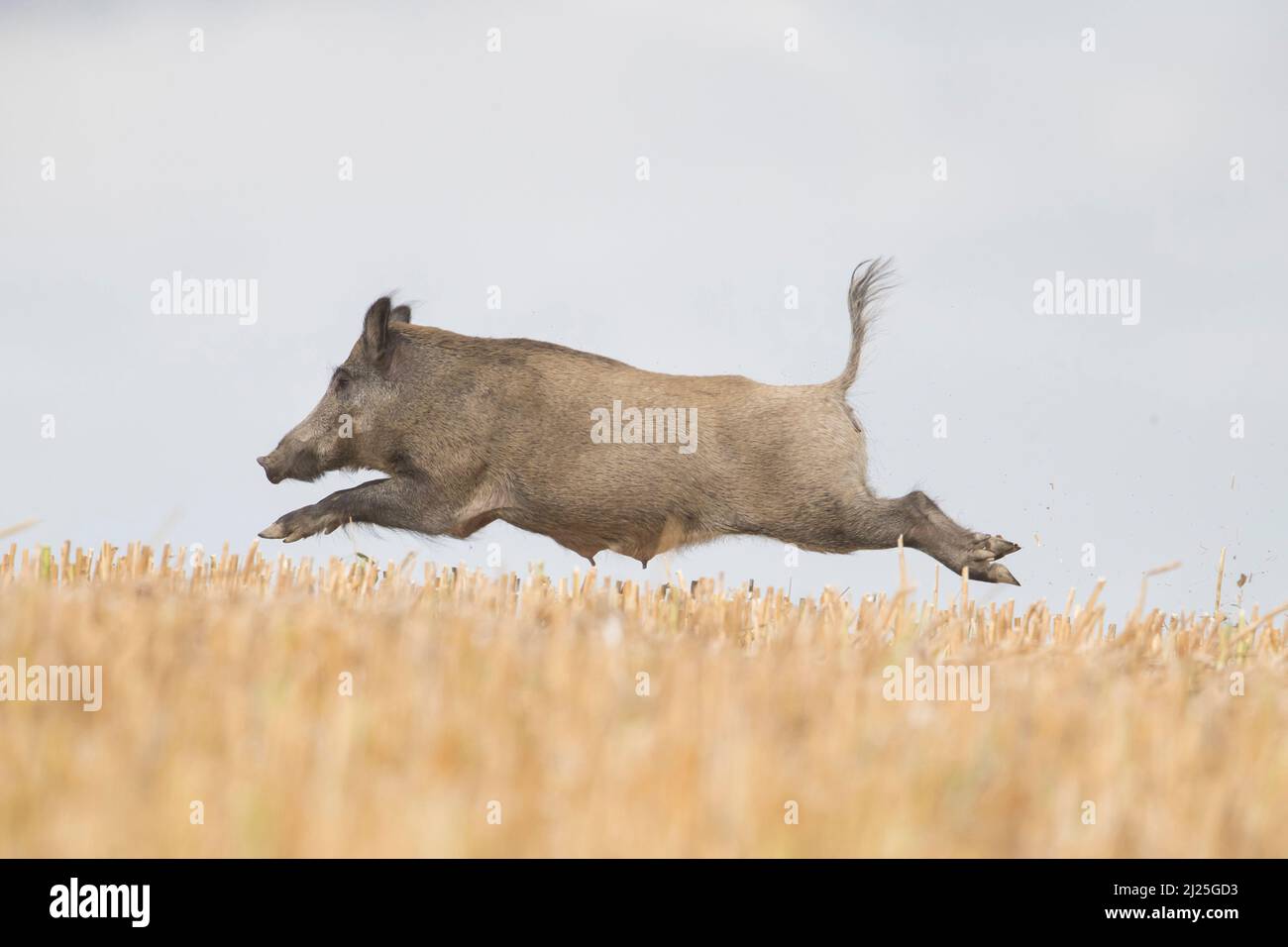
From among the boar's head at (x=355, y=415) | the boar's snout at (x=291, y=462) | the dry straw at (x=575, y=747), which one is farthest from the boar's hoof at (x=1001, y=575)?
the boar's snout at (x=291, y=462)

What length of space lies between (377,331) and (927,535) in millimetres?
3734

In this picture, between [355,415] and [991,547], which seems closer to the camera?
[991,547]

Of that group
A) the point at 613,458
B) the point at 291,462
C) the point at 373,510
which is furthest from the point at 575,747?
the point at 291,462

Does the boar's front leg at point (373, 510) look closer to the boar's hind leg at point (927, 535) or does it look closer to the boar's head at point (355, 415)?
the boar's head at point (355, 415)

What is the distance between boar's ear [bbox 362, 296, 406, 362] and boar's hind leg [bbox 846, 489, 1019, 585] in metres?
3.23

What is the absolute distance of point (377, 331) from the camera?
334 inches

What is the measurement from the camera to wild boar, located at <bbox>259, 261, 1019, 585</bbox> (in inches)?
309

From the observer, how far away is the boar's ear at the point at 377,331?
8.45m

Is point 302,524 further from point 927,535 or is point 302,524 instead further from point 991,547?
point 991,547
